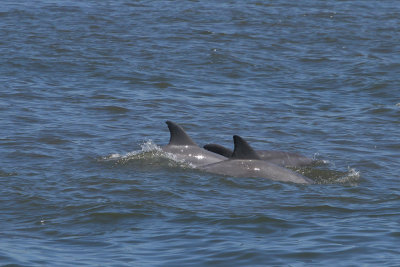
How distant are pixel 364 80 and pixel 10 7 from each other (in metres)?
16.4

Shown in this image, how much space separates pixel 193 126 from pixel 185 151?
134 inches

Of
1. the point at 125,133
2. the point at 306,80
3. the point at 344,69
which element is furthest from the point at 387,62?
the point at 125,133

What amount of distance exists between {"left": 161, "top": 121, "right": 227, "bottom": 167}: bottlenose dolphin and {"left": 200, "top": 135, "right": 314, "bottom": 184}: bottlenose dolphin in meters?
0.82

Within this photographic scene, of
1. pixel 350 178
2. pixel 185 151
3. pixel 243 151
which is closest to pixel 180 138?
pixel 185 151

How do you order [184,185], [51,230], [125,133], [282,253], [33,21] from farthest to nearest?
[33,21]
[125,133]
[184,185]
[51,230]
[282,253]

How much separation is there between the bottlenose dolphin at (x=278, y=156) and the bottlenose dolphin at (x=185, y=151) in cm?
32

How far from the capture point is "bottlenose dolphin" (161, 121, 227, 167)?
16109mm

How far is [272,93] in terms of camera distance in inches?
921

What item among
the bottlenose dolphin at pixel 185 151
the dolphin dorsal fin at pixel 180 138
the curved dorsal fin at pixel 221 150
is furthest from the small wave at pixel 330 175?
the dolphin dorsal fin at pixel 180 138

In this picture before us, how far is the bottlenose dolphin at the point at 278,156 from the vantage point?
54.6 ft

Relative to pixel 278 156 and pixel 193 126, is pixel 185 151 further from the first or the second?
pixel 193 126

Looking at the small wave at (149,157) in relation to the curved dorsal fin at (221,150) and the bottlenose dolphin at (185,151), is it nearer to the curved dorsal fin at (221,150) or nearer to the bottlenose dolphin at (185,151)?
the bottlenose dolphin at (185,151)

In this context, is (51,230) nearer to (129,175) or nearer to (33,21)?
(129,175)

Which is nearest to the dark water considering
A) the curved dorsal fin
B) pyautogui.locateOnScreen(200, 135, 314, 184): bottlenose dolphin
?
pyautogui.locateOnScreen(200, 135, 314, 184): bottlenose dolphin
